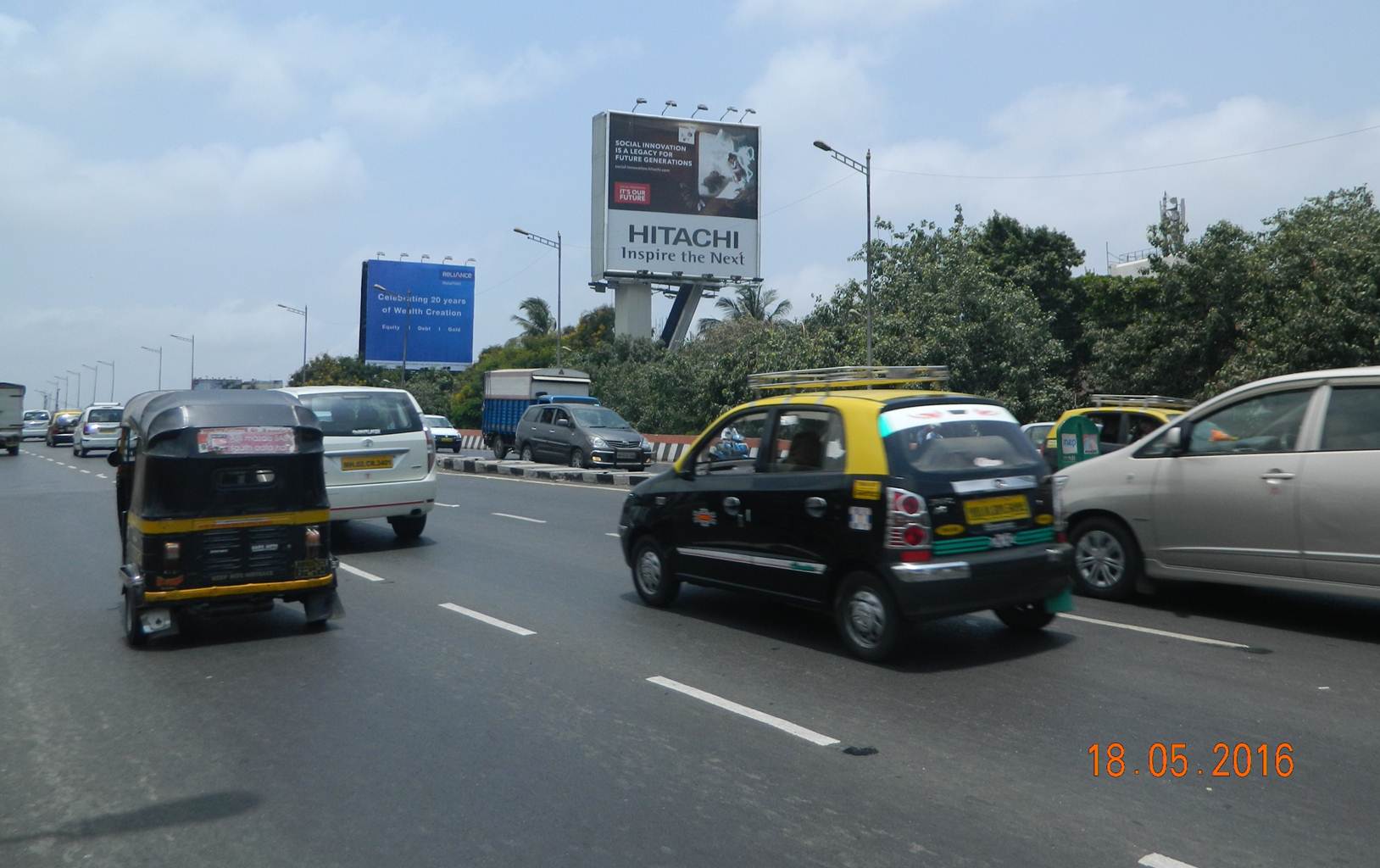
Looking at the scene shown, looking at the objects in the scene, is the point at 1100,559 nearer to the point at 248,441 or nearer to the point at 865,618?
the point at 865,618

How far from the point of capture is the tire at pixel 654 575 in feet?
28.0

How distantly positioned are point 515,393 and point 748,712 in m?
30.2

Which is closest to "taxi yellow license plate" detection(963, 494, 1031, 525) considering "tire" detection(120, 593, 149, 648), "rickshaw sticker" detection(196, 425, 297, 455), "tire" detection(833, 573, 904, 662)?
"tire" detection(833, 573, 904, 662)

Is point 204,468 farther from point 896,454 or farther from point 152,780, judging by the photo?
point 896,454

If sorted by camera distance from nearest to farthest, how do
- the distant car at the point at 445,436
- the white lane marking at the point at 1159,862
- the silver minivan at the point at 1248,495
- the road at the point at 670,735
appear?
the white lane marking at the point at 1159,862, the road at the point at 670,735, the silver minivan at the point at 1248,495, the distant car at the point at 445,436

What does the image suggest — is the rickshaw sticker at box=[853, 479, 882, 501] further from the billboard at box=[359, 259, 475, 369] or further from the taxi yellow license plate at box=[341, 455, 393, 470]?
the billboard at box=[359, 259, 475, 369]

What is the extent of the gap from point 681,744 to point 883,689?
1476 millimetres

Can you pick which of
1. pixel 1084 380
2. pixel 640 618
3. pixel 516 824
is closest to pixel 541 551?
pixel 640 618

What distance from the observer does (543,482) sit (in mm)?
23625

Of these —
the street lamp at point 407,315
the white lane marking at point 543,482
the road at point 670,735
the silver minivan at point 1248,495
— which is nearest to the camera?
the road at point 670,735

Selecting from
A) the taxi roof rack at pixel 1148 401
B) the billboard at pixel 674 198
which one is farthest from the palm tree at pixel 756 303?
the taxi roof rack at pixel 1148 401

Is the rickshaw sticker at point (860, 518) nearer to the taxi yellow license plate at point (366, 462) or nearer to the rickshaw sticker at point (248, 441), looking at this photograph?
the rickshaw sticker at point (248, 441)

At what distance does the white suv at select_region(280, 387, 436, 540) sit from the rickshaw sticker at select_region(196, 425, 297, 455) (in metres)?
4.13

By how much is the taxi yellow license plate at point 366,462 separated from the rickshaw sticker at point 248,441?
4267 millimetres
